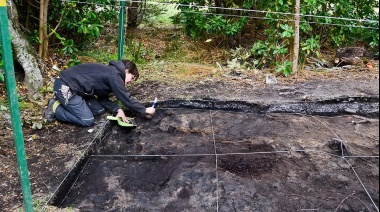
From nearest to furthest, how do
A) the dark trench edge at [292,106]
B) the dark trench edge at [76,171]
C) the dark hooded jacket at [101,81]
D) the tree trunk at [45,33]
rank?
the dark trench edge at [76,171]
the dark hooded jacket at [101,81]
the dark trench edge at [292,106]
the tree trunk at [45,33]

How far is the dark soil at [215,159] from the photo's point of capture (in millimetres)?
2502

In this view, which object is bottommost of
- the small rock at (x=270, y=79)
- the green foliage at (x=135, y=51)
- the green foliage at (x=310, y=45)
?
the small rock at (x=270, y=79)

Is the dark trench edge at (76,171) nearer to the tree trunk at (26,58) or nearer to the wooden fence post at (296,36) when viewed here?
the tree trunk at (26,58)

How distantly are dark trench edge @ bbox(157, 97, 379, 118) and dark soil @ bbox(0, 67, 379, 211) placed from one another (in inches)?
0.7

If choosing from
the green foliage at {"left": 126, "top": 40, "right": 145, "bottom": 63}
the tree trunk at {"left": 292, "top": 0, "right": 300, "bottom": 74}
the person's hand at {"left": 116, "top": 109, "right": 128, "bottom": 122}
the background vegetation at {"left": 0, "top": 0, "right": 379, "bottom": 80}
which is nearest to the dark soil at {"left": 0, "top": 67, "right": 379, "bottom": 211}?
the person's hand at {"left": 116, "top": 109, "right": 128, "bottom": 122}

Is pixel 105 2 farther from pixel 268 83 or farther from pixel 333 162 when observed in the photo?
pixel 333 162

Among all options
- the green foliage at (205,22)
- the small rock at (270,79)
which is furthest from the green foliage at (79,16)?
the small rock at (270,79)

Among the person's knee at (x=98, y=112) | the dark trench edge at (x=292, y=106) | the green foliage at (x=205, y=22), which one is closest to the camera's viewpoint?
the person's knee at (x=98, y=112)

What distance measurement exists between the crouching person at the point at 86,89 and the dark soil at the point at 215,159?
0.43 ft

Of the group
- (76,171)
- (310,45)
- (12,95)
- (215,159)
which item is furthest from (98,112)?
(310,45)

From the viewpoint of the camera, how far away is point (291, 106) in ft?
12.8

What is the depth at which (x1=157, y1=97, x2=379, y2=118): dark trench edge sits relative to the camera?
385 centimetres

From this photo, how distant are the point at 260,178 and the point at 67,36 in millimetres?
3700

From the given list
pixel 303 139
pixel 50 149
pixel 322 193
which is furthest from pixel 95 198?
pixel 303 139
